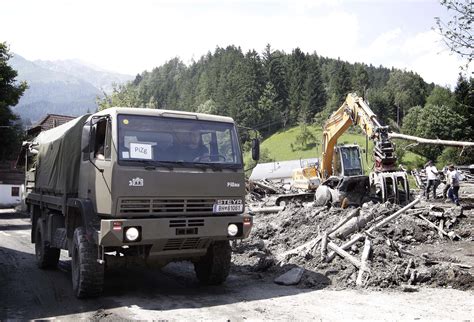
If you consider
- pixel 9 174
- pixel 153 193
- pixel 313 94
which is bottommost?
pixel 153 193

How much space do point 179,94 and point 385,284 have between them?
127 m

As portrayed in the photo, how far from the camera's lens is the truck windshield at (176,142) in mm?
7465

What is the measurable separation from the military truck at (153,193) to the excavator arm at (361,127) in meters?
8.53

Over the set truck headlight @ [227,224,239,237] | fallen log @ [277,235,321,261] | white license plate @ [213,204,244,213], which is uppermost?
white license plate @ [213,204,244,213]

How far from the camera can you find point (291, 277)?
9.27 metres

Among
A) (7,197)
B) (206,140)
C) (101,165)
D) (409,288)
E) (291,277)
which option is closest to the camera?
(101,165)

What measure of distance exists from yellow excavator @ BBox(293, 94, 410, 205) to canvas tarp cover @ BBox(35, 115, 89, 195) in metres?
10.2

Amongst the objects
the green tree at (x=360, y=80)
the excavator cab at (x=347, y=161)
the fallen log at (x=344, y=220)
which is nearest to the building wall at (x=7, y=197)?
the excavator cab at (x=347, y=161)

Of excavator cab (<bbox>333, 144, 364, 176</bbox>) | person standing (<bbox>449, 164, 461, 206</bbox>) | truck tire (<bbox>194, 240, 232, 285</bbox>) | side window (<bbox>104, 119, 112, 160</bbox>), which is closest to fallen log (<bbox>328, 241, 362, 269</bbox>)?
truck tire (<bbox>194, 240, 232, 285</bbox>)

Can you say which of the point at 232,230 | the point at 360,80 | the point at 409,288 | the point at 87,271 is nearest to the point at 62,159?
the point at 87,271

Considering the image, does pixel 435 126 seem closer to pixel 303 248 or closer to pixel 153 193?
pixel 303 248

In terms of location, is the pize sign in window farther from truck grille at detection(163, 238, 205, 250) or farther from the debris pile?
the debris pile

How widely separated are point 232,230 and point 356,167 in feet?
44.6

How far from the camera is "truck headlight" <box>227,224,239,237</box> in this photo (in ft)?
26.3
